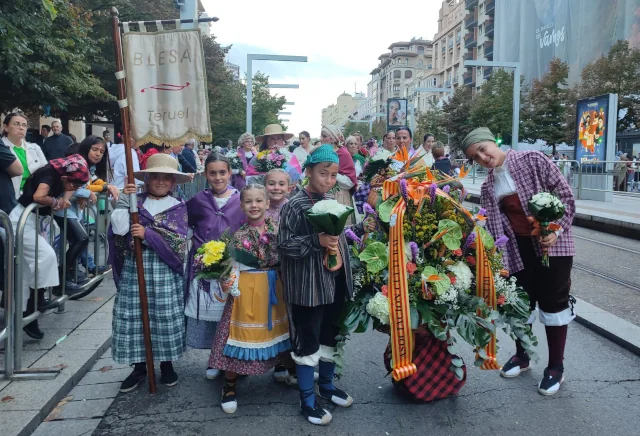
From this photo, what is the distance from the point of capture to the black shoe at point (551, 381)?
401 centimetres

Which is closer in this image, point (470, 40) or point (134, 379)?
point (134, 379)

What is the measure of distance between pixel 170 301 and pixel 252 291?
698 mm

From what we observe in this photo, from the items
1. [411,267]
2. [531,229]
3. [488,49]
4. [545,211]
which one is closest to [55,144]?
[411,267]

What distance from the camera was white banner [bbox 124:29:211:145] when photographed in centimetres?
402

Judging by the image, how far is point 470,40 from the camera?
73.1 metres

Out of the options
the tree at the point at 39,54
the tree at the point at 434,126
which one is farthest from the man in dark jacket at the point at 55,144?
the tree at the point at 434,126

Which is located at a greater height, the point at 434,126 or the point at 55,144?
the point at 434,126

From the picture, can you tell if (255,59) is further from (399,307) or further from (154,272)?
(399,307)

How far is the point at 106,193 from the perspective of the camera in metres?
6.16

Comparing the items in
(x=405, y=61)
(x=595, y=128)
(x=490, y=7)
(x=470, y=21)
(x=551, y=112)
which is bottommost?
(x=595, y=128)

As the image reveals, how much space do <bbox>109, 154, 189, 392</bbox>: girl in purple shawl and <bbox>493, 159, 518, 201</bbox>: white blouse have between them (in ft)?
7.53

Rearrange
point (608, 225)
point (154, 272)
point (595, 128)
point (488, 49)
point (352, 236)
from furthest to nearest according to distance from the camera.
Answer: point (488, 49)
point (595, 128)
point (608, 225)
point (154, 272)
point (352, 236)

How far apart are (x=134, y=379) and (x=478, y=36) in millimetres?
73626

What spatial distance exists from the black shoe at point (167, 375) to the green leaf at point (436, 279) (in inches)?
79.8
